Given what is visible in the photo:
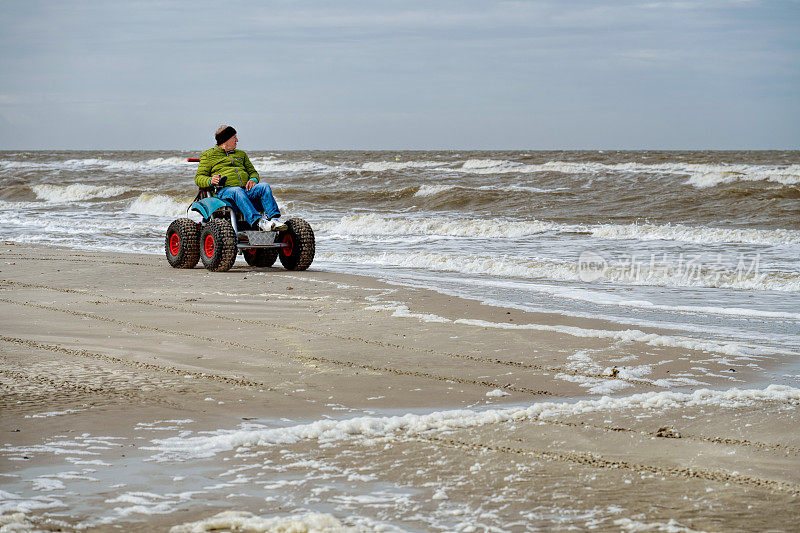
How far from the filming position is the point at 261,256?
11.5 metres

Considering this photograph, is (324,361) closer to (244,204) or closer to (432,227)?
(244,204)

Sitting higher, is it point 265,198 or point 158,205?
point 265,198

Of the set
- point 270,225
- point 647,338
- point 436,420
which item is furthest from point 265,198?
point 436,420

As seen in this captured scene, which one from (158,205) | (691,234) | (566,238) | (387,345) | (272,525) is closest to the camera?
(272,525)

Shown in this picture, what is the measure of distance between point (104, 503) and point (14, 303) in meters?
5.30

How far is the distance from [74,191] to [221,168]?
82.7 feet

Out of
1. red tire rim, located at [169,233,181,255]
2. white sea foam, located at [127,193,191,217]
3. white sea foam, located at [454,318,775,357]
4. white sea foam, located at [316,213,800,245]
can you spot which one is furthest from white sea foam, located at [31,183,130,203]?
white sea foam, located at [454,318,775,357]

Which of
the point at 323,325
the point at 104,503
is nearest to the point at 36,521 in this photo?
the point at 104,503

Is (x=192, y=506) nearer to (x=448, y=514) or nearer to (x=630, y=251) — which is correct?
(x=448, y=514)

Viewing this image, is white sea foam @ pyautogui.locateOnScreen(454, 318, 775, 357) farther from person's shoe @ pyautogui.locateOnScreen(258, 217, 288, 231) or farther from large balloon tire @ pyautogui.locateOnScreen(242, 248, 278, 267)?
large balloon tire @ pyautogui.locateOnScreen(242, 248, 278, 267)

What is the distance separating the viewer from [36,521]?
2.86m

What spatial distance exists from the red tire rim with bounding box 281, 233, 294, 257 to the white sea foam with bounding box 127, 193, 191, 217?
1507 cm

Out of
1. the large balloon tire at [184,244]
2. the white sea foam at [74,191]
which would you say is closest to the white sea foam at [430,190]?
the white sea foam at [74,191]

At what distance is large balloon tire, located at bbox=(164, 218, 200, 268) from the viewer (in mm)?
10891
